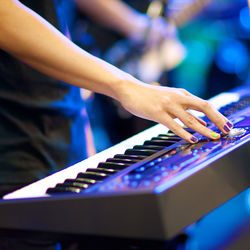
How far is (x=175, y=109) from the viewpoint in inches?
37.6

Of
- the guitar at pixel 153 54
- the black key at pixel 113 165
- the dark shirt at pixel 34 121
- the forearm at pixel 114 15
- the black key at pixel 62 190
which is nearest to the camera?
the black key at pixel 62 190

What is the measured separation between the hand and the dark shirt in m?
0.30

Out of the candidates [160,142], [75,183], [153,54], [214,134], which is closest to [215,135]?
[214,134]

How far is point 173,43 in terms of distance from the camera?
4168 millimetres

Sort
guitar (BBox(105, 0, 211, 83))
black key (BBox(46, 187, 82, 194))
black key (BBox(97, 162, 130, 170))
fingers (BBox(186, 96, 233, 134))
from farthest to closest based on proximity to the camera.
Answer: guitar (BBox(105, 0, 211, 83)), fingers (BBox(186, 96, 233, 134)), black key (BBox(97, 162, 130, 170)), black key (BBox(46, 187, 82, 194))

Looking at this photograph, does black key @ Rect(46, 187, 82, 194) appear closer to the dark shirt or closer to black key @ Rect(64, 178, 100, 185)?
black key @ Rect(64, 178, 100, 185)

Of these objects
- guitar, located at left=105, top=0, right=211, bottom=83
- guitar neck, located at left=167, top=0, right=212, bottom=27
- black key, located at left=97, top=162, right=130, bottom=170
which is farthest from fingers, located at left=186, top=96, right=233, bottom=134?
guitar neck, located at left=167, top=0, right=212, bottom=27

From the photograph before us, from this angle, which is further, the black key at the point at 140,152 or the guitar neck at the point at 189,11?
the guitar neck at the point at 189,11

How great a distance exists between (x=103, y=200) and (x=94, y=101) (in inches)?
116

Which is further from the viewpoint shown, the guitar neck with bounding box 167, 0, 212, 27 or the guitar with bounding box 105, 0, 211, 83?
the guitar neck with bounding box 167, 0, 212, 27

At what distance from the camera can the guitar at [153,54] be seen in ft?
12.6

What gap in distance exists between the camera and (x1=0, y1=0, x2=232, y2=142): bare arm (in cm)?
96

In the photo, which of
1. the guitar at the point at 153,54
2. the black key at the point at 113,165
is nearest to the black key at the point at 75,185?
the black key at the point at 113,165

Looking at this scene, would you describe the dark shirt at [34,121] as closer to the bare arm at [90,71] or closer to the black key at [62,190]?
the bare arm at [90,71]
